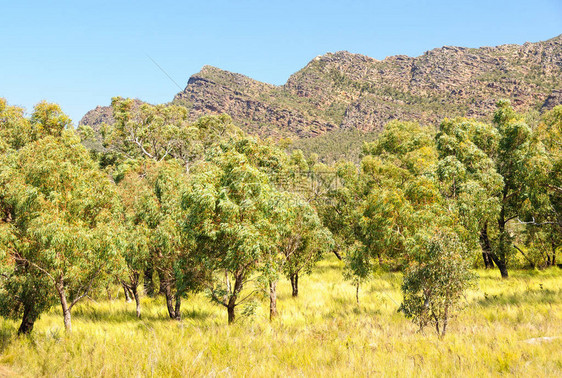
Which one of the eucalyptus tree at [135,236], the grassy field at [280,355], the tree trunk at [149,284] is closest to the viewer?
the grassy field at [280,355]

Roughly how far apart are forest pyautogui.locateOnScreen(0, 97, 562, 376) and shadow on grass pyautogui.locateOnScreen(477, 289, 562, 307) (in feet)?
0.29

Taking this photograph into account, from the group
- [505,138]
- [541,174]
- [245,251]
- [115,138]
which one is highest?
[115,138]

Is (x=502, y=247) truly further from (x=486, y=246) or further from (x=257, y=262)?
(x=257, y=262)

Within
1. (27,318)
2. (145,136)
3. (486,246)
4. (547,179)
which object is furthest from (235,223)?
(145,136)

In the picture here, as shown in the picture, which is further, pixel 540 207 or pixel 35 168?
pixel 540 207

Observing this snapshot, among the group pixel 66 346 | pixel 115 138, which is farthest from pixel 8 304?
pixel 115 138

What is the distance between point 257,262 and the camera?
11.2m

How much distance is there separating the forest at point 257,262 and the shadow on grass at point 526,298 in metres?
0.09

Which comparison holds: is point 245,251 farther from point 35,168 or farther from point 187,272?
point 35,168

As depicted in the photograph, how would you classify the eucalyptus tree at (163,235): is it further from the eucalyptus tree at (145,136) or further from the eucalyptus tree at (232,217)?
the eucalyptus tree at (145,136)

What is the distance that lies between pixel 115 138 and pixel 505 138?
41680 millimetres

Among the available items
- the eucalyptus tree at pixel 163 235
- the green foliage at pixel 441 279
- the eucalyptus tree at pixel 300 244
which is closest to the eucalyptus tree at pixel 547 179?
the green foliage at pixel 441 279

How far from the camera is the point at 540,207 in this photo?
17.0 meters

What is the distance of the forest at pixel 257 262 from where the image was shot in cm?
655
